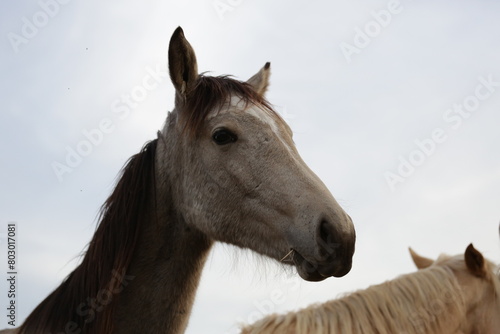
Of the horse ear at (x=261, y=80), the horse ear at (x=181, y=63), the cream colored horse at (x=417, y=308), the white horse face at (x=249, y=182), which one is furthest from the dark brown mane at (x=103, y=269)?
the cream colored horse at (x=417, y=308)

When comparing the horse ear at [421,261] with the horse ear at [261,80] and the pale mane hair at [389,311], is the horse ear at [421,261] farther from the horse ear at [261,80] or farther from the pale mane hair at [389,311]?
the horse ear at [261,80]

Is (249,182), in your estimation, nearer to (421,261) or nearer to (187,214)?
(187,214)

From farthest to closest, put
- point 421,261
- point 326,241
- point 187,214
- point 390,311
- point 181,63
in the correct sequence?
point 421,261
point 390,311
point 181,63
point 187,214
point 326,241

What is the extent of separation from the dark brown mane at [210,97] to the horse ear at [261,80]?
0.54 metres

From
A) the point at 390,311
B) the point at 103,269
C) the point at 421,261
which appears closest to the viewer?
the point at 103,269

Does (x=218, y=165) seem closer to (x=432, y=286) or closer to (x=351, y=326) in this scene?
(x=351, y=326)

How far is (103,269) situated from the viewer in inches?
141

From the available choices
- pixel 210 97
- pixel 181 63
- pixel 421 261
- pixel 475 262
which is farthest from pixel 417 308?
pixel 181 63

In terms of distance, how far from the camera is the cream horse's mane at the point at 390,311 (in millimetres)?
5070

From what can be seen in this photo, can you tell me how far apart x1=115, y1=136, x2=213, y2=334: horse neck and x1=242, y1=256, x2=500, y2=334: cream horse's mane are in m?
1.85

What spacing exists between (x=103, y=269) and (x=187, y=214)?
0.72 m

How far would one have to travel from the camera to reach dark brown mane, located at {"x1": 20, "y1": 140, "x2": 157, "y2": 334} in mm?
3451

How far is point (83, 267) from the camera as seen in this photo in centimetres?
366

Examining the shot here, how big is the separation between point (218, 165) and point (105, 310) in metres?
1.30
